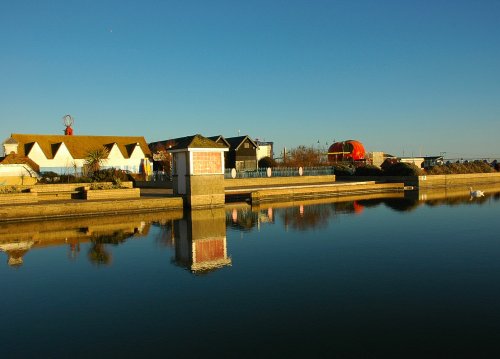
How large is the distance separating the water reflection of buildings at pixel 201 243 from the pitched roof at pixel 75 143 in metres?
33.7

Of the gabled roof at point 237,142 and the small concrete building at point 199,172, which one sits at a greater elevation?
the gabled roof at point 237,142

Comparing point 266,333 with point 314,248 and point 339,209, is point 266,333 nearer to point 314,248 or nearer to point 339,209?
point 314,248

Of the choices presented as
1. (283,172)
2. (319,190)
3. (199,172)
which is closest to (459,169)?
(283,172)

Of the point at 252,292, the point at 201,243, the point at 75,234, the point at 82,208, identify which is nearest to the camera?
the point at 252,292

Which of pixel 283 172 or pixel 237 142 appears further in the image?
pixel 237 142

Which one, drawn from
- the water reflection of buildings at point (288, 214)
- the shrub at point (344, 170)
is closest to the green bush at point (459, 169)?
the shrub at point (344, 170)

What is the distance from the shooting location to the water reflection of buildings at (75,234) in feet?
53.2

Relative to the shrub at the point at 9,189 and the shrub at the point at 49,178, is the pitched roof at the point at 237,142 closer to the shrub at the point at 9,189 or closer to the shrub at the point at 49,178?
the shrub at the point at 49,178

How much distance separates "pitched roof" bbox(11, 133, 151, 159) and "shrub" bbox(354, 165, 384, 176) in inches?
1166

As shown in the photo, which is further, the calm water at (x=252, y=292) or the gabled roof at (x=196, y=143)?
the gabled roof at (x=196, y=143)

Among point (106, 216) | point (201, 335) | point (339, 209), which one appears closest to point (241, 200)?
point (339, 209)

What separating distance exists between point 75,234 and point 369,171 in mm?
43348

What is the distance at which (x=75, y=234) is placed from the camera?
20141 millimetres

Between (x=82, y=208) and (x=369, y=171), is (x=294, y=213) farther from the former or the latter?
(x=369, y=171)
